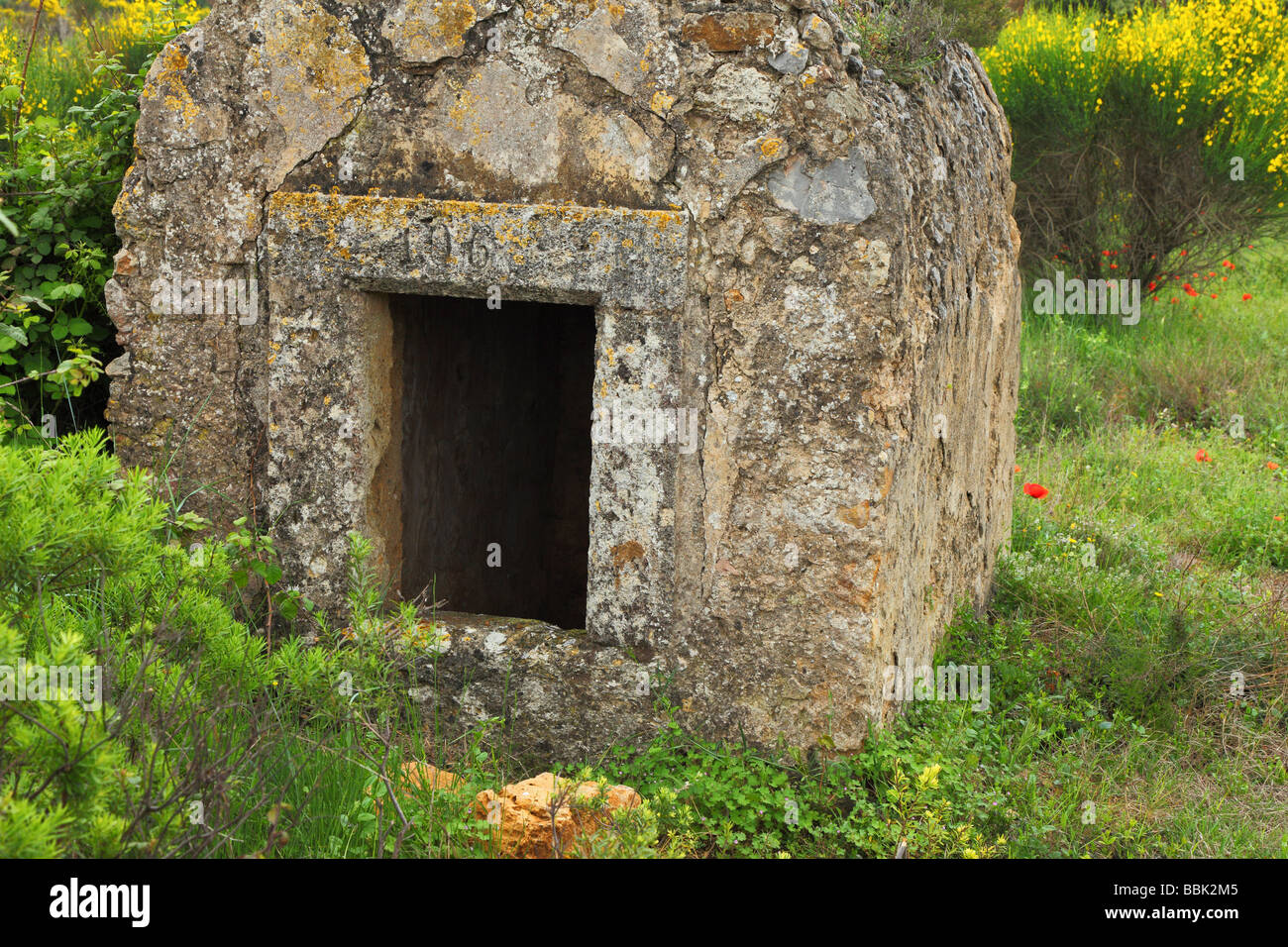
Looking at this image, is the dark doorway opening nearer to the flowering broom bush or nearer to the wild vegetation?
the wild vegetation

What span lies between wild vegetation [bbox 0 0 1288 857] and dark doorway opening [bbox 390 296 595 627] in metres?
0.81

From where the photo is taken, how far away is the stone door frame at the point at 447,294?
316 cm

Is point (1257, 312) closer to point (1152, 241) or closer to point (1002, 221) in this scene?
point (1152, 241)

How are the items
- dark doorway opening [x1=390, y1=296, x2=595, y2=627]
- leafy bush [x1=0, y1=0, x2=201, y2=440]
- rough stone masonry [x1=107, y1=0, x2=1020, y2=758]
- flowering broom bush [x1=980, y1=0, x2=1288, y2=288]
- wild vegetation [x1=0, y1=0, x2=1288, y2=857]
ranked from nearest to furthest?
wild vegetation [x1=0, y1=0, x2=1288, y2=857], rough stone masonry [x1=107, y1=0, x2=1020, y2=758], leafy bush [x1=0, y1=0, x2=201, y2=440], dark doorway opening [x1=390, y1=296, x2=595, y2=627], flowering broom bush [x1=980, y1=0, x2=1288, y2=288]

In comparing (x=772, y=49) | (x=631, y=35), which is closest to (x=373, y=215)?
(x=631, y=35)

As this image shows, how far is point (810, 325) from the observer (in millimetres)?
3119

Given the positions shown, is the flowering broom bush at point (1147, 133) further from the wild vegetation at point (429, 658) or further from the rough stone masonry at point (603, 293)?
the rough stone masonry at point (603, 293)

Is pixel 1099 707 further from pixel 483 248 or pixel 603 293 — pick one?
pixel 483 248

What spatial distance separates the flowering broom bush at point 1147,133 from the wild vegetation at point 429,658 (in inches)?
84.7

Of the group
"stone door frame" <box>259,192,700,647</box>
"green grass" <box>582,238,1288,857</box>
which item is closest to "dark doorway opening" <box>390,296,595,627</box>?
"stone door frame" <box>259,192,700,647</box>

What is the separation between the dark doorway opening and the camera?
160 inches

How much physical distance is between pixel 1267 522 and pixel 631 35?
13.7 feet

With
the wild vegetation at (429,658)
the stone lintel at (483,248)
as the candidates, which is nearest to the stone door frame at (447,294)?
the stone lintel at (483,248)

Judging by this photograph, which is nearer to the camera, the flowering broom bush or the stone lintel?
the stone lintel
